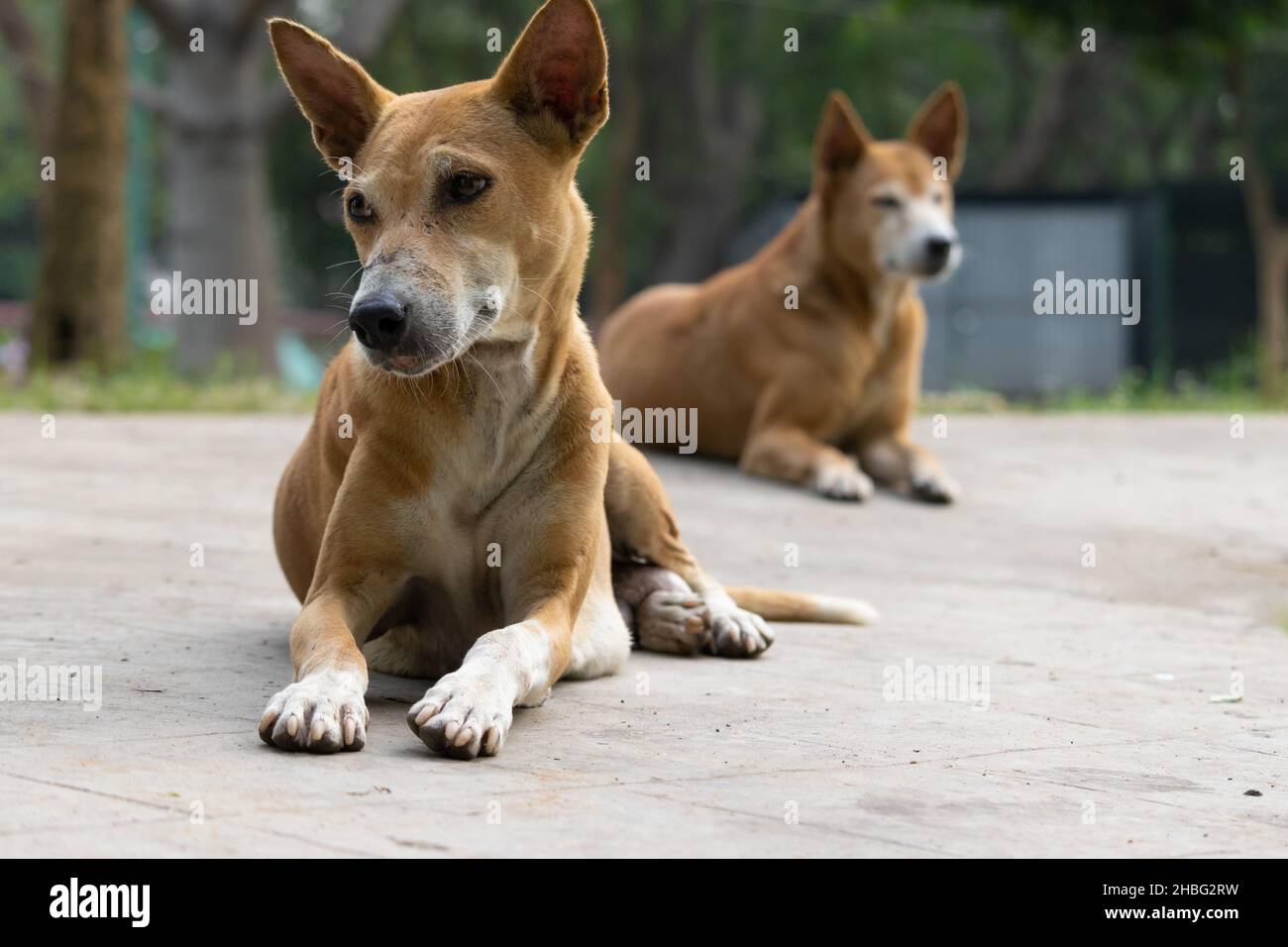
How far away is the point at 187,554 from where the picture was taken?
21.8 ft

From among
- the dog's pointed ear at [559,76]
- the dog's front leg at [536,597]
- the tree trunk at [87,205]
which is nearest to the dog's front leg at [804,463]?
the dog's front leg at [536,597]

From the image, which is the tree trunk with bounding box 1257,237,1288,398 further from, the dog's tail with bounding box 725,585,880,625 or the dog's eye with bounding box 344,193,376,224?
the dog's eye with bounding box 344,193,376,224

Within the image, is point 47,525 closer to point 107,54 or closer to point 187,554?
point 187,554

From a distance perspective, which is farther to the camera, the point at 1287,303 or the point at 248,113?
the point at 1287,303

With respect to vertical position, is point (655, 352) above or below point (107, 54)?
below

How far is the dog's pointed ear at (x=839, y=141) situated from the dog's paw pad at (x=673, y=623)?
5.03 metres

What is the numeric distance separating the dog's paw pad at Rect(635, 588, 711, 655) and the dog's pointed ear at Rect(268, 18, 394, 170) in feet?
5.52

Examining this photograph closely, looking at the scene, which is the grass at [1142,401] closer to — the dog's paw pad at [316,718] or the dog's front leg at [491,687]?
the dog's front leg at [491,687]

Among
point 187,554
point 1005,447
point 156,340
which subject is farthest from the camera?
point 156,340

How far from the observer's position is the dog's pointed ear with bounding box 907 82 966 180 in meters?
10.0

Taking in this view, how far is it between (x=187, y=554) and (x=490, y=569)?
8.05ft

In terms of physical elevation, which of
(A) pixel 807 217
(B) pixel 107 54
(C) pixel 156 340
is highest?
(B) pixel 107 54

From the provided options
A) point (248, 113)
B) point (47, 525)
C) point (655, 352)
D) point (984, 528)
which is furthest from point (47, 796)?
Result: point (248, 113)

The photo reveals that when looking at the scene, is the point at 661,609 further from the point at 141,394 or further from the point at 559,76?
the point at 141,394
